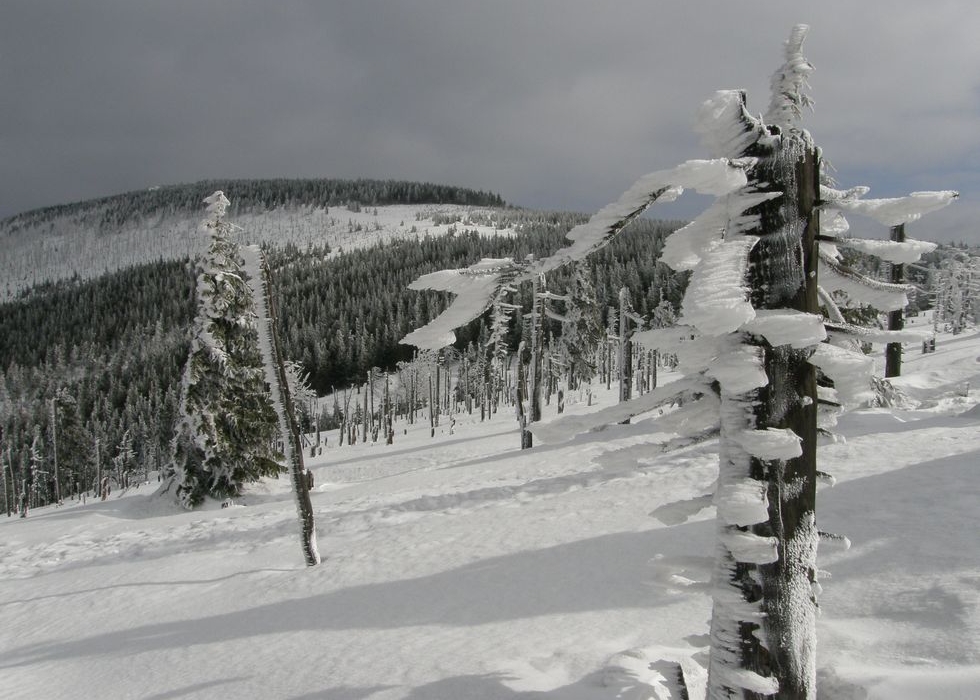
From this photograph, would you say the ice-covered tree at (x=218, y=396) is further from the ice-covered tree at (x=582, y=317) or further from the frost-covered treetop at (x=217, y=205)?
the ice-covered tree at (x=582, y=317)

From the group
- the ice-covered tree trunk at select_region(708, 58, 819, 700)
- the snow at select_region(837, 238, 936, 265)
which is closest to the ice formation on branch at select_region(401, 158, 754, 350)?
the ice-covered tree trunk at select_region(708, 58, 819, 700)

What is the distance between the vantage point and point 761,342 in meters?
2.78

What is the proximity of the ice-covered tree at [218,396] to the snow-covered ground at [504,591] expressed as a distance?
5.13 m

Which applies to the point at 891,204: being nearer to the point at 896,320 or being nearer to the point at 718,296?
the point at 718,296

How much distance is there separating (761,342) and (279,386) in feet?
33.4

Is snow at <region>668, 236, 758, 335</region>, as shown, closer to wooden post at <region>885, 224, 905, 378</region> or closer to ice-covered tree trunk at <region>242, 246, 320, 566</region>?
ice-covered tree trunk at <region>242, 246, 320, 566</region>

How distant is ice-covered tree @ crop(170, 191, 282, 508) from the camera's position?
21.6 metres

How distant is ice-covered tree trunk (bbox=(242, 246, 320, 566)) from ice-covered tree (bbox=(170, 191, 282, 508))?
1168cm

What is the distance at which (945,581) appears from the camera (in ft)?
18.7

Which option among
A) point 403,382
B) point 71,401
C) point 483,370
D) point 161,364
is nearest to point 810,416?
point 483,370

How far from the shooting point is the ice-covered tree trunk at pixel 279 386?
10883mm

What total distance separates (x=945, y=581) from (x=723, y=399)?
4.95 metres

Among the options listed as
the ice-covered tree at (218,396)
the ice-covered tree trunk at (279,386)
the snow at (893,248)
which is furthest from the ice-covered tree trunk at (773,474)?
the ice-covered tree at (218,396)

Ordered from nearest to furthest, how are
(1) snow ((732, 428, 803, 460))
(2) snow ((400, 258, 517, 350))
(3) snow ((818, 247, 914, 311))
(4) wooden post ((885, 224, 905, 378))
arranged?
1. (2) snow ((400, 258, 517, 350))
2. (1) snow ((732, 428, 803, 460))
3. (3) snow ((818, 247, 914, 311))
4. (4) wooden post ((885, 224, 905, 378))
